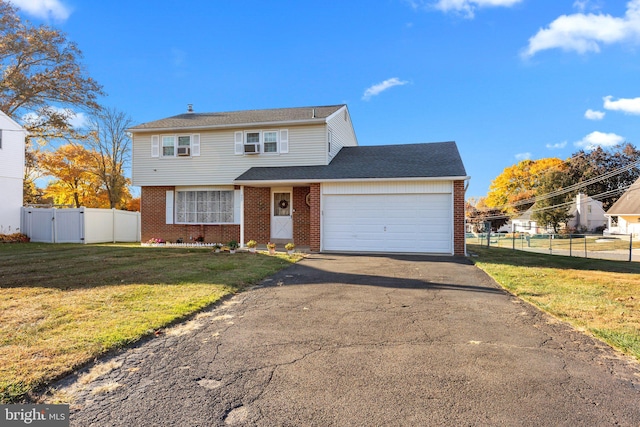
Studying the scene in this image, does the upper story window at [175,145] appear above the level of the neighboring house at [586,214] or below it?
above

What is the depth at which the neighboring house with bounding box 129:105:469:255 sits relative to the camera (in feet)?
43.1

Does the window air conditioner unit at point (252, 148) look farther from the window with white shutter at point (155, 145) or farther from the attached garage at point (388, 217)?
the window with white shutter at point (155, 145)

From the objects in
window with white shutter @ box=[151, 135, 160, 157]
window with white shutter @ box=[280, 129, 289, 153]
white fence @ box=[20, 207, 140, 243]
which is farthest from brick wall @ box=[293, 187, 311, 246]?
white fence @ box=[20, 207, 140, 243]

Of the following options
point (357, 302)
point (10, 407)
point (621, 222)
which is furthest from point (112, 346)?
point (621, 222)

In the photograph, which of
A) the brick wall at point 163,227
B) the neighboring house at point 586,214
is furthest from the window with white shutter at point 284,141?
the neighboring house at point 586,214

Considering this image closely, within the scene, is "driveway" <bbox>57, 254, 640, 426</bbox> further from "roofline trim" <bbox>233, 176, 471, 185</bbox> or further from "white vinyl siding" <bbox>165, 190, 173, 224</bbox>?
"white vinyl siding" <bbox>165, 190, 173, 224</bbox>

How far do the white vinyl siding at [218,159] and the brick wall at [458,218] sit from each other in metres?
5.48

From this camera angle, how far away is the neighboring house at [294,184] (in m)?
13.1

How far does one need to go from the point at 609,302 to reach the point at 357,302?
4.24 metres

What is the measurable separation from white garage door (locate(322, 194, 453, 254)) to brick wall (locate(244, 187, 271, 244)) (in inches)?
123

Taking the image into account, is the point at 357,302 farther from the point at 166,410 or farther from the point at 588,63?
the point at 588,63

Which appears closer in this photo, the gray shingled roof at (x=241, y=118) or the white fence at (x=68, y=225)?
the gray shingled roof at (x=241, y=118)

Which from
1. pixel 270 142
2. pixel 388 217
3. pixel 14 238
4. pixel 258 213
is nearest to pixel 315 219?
pixel 388 217

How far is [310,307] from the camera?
572cm
